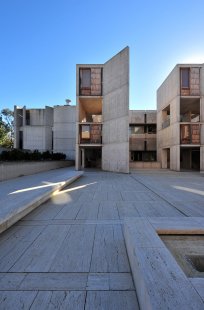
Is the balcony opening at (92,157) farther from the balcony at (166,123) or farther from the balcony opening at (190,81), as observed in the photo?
the balcony opening at (190,81)

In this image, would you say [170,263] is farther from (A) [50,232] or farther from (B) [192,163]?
(B) [192,163]

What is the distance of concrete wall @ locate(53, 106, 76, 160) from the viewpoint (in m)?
31.1

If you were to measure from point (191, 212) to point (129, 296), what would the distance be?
147 inches

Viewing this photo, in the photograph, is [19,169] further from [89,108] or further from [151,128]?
[151,128]

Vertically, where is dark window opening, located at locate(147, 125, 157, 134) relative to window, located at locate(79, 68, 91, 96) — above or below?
below

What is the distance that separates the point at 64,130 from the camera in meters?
31.2

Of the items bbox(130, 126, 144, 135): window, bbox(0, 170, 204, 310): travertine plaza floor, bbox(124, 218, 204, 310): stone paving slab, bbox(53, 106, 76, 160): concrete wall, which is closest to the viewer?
bbox(124, 218, 204, 310): stone paving slab

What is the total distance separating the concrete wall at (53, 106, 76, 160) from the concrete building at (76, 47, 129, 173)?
9605 mm

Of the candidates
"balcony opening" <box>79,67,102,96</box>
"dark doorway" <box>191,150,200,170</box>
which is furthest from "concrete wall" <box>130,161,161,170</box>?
"balcony opening" <box>79,67,102,96</box>

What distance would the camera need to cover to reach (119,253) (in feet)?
9.86

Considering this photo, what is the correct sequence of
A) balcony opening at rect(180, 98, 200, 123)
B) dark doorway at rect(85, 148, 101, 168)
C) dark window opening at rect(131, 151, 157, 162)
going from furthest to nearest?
1. dark window opening at rect(131, 151, 157, 162)
2. dark doorway at rect(85, 148, 101, 168)
3. balcony opening at rect(180, 98, 200, 123)

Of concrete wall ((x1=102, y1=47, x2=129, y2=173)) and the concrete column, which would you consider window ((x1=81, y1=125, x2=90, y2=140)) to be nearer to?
concrete wall ((x1=102, y1=47, x2=129, y2=173))

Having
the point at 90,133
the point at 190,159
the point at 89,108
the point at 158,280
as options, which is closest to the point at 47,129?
the point at 89,108

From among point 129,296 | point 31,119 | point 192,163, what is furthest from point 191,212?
point 31,119
